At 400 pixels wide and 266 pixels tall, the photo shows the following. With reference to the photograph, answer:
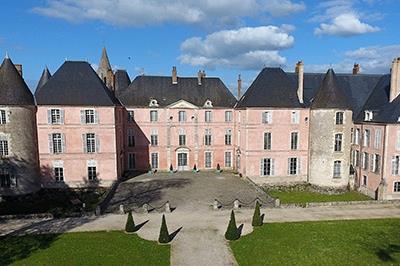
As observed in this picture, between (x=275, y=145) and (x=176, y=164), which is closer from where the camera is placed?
(x=275, y=145)

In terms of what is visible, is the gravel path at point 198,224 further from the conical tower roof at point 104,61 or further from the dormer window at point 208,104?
the conical tower roof at point 104,61

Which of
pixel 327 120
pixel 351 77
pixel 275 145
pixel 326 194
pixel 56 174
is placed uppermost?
pixel 351 77

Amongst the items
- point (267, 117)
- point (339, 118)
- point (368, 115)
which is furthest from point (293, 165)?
point (368, 115)

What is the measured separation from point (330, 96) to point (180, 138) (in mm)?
17796

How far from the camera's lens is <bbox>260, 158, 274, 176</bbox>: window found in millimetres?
34156

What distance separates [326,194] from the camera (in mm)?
31312

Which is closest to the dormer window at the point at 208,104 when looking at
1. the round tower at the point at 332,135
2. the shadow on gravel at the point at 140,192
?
the shadow on gravel at the point at 140,192

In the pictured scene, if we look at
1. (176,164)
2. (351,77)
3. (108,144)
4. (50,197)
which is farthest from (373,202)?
(50,197)

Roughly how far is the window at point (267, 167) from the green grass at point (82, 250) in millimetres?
18189

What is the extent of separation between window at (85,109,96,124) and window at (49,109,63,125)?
2.46 metres

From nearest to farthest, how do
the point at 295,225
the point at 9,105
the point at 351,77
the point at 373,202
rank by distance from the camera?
the point at 295,225 < the point at 373,202 < the point at 9,105 < the point at 351,77

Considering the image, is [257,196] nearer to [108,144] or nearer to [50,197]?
[108,144]

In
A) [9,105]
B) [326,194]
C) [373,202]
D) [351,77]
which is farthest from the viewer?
[351,77]

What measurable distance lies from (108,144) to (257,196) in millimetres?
15718
